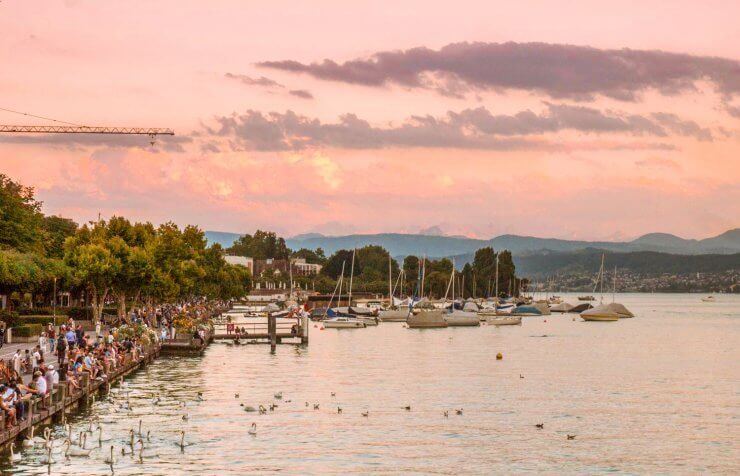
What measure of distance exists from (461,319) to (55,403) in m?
135

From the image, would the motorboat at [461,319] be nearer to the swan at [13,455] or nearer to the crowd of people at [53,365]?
the crowd of people at [53,365]

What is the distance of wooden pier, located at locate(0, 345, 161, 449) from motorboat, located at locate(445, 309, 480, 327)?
113091 mm

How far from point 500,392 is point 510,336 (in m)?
81.9

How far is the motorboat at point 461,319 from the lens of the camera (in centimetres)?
18025

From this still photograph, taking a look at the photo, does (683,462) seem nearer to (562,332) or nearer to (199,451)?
(199,451)

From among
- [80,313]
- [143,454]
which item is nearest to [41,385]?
[143,454]

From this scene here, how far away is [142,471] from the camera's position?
4203 centimetres

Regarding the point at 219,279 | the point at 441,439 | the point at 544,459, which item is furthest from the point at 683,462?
the point at 219,279

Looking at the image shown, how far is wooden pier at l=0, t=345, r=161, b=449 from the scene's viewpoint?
1683 inches

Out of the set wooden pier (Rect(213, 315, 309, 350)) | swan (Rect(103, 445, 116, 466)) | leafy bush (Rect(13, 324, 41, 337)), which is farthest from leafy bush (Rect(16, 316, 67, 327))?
swan (Rect(103, 445, 116, 466))

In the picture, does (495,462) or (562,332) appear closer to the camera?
(495,462)

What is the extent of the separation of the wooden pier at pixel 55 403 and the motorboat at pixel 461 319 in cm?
11309

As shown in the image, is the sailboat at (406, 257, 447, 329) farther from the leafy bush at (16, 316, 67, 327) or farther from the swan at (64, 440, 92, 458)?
the swan at (64, 440, 92, 458)

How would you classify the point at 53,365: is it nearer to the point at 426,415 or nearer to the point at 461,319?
the point at 426,415
